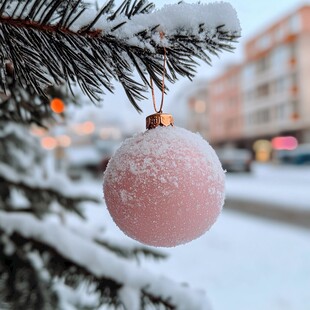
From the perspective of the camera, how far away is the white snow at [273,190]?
1147 cm

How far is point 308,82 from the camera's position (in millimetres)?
29719

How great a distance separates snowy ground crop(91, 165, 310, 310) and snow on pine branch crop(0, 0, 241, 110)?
4.81 m

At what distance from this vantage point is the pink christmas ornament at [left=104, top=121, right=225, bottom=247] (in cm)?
74

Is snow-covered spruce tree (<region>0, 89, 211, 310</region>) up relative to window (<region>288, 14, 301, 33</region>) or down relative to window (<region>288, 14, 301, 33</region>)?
down

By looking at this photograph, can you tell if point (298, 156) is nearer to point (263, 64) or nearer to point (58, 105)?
point (263, 64)

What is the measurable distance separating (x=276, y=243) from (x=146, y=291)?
672 centimetres

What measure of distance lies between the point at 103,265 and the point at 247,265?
561 centimetres

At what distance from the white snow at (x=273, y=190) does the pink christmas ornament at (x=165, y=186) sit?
1016cm

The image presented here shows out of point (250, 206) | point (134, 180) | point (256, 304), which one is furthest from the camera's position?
point (250, 206)

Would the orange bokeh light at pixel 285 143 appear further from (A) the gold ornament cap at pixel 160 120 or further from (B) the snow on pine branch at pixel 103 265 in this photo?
(A) the gold ornament cap at pixel 160 120

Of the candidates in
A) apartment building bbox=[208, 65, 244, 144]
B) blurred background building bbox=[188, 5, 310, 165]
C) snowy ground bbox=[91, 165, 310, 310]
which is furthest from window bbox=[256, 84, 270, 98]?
snowy ground bbox=[91, 165, 310, 310]

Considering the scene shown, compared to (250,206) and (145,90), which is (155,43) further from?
(250,206)

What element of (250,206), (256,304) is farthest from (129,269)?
(250,206)

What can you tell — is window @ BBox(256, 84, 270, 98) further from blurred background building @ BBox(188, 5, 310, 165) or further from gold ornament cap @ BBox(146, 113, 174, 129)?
gold ornament cap @ BBox(146, 113, 174, 129)
